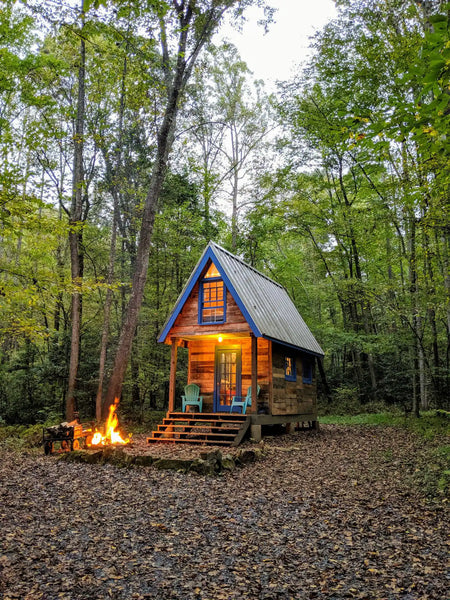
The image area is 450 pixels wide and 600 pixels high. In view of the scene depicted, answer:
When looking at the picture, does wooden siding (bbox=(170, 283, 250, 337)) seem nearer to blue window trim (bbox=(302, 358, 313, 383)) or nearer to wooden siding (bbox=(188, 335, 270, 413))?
wooden siding (bbox=(188, 335, 270, 413))

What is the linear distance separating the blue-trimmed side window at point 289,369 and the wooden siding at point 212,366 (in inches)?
56.6

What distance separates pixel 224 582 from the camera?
3514mm

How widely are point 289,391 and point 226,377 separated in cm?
245

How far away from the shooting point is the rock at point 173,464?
7746mm

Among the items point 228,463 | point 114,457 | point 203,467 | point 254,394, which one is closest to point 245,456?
point 228,463

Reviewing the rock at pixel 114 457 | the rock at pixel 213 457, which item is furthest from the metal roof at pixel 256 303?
the rock at pixel 114 457

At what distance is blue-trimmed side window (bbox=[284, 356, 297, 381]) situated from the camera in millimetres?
14250

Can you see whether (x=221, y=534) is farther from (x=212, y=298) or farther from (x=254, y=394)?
(x=212, y=298)

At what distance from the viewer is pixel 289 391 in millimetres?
14289

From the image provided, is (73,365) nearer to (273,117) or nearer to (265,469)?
(265,469)

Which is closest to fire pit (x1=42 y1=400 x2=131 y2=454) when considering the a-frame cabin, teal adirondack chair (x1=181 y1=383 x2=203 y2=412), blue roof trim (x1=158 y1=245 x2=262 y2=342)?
the a-frame cabin

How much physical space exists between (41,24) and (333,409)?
20.6m

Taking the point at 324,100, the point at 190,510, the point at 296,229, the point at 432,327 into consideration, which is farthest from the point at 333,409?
the point at 190,510

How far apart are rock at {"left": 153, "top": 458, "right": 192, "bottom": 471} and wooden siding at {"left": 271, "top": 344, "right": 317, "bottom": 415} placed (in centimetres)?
527
